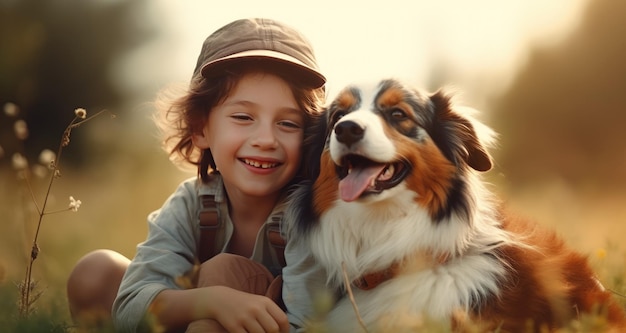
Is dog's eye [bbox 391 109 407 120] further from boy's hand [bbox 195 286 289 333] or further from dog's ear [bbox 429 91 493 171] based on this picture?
boy's hand [bbox 195 286 289 333]

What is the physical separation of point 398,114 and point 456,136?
0.35 meters

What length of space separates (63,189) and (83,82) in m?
6.41

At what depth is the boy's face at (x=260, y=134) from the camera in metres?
4.18

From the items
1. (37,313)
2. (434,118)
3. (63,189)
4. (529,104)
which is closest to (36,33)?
(37,313)

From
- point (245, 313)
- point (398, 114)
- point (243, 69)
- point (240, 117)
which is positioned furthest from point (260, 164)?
point (245, 313)

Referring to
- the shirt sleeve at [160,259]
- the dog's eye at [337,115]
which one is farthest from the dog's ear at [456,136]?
the shirt sleeve at [160,259]

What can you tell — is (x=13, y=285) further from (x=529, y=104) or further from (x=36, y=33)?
(x=529, y=104)

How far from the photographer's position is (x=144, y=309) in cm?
374

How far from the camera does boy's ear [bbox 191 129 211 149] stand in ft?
15.1

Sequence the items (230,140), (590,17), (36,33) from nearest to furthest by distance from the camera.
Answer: (230,140) → (36,33) → (590,17)

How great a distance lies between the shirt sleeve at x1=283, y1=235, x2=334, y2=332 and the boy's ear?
896 mm

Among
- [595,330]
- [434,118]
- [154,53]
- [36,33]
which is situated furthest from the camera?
[154,53]

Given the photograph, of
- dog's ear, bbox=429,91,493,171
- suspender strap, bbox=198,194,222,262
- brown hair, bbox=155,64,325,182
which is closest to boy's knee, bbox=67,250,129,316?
suspender strap, bbox=198,194,222,262

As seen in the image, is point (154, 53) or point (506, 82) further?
point (506, 82)
